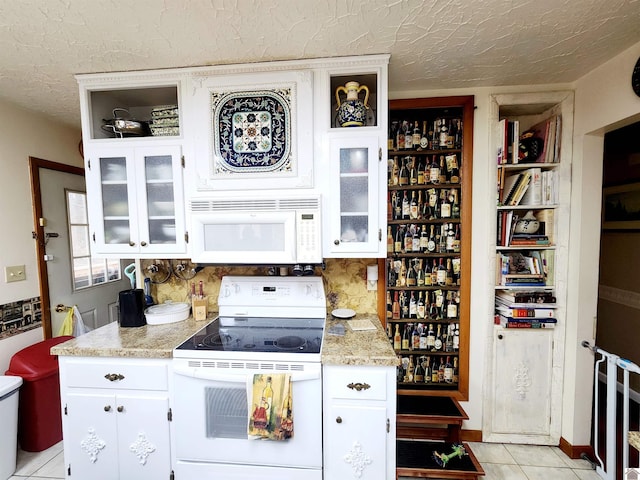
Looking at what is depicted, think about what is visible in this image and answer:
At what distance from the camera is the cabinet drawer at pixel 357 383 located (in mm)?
1380

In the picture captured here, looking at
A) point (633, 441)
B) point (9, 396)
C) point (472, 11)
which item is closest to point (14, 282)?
point (9, 396)

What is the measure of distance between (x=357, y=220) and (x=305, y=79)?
83cm

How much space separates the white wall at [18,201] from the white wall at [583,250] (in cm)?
385

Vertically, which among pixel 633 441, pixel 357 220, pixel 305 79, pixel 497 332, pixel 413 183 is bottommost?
pixel 633 441

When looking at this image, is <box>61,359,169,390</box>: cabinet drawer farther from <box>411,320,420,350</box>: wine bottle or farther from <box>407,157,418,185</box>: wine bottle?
<box>407,157,418,185</box>: wine bottle

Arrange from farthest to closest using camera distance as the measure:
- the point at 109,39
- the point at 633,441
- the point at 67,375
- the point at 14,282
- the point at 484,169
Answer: the point at 14,282, the point at 484,169, the point at 67,375, the point at 109,39, the point at 633,441

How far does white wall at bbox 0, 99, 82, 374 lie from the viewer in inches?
78.3

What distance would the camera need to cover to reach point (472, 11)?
1196 millimetres

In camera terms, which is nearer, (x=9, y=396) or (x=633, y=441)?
(x=633, y=441)

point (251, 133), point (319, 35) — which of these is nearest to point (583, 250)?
point (319, 35)

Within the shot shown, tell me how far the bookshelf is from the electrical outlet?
336 centimetres

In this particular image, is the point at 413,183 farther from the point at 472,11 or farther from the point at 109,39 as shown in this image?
the point at 109,39

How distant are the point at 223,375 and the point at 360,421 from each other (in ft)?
2.36

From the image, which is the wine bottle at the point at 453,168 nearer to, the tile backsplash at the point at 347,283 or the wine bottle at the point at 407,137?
the wine bottle at the point at 407,137
